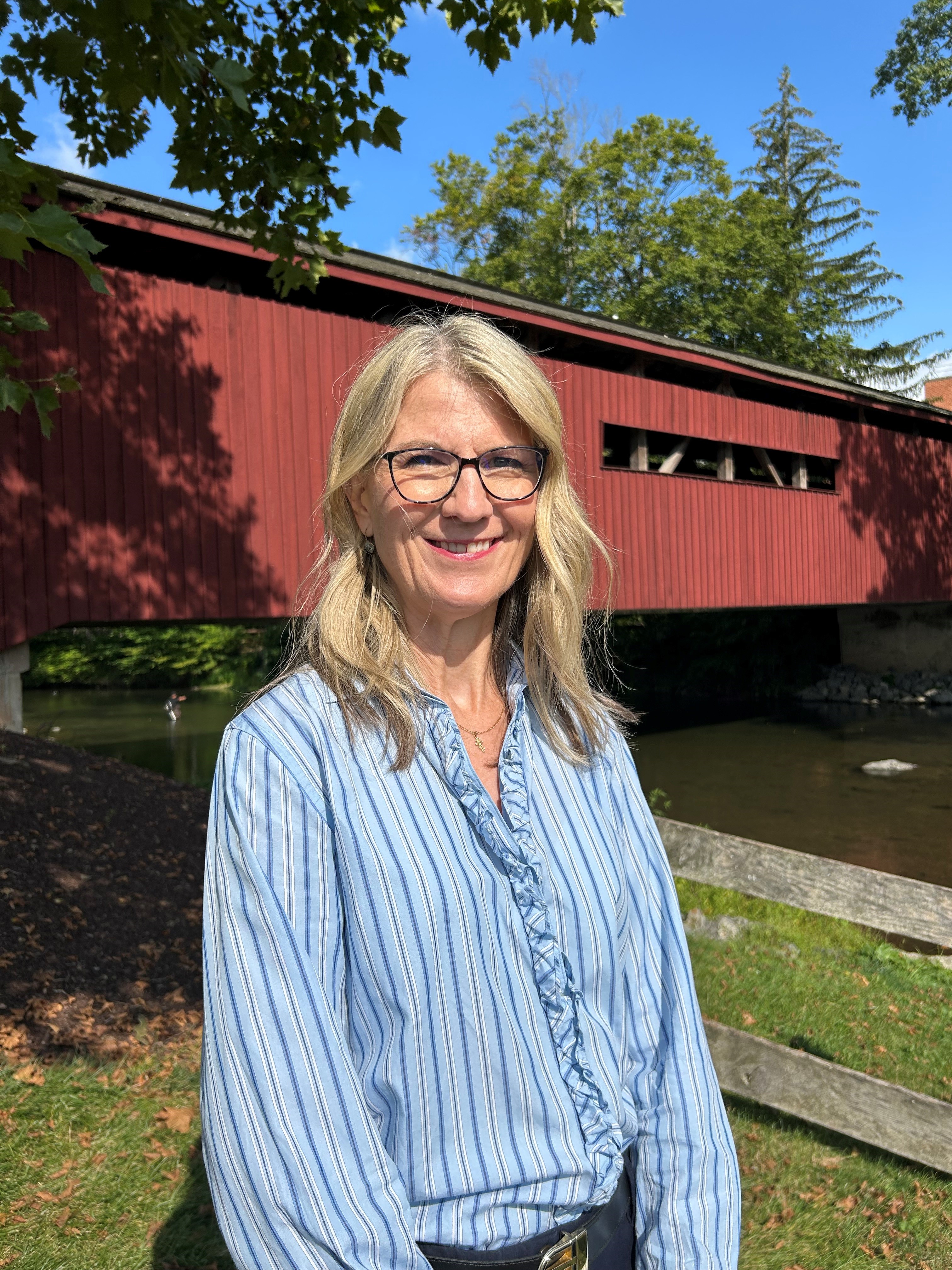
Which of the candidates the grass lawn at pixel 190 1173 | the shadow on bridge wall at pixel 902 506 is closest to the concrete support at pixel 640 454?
the shadow on bridge wall at pixel 902 506

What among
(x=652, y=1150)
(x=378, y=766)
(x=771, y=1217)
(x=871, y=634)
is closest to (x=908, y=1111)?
(x=771, y=1217)

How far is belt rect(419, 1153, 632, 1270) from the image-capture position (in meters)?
1.30

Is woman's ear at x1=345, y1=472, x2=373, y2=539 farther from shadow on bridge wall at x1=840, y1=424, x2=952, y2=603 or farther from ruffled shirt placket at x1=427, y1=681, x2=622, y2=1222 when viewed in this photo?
shadow on bridge wall at x1=840, y1=424, x2=952, y2=603

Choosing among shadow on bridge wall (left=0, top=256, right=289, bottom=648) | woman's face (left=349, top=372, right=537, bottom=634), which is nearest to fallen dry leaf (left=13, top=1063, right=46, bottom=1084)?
woman's face (left=349, top=372, right=537, bottom=634)

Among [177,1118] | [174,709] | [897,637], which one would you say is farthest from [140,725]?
[177,1118]

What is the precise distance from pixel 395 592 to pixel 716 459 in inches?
771

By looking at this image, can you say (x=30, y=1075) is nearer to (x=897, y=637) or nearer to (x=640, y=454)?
(x=640, y=454)

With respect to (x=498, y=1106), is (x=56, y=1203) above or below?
below

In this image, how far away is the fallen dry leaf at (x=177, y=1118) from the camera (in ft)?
12.3

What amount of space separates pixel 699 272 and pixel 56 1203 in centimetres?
3068

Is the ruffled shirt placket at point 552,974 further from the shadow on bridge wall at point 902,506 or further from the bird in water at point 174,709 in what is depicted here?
the bird in water at point 174,709

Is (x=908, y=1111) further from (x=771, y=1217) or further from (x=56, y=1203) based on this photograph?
(x=56, y=1203)

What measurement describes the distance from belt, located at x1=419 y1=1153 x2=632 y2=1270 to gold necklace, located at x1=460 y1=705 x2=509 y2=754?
26.9 inches

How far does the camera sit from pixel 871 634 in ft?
84.8
